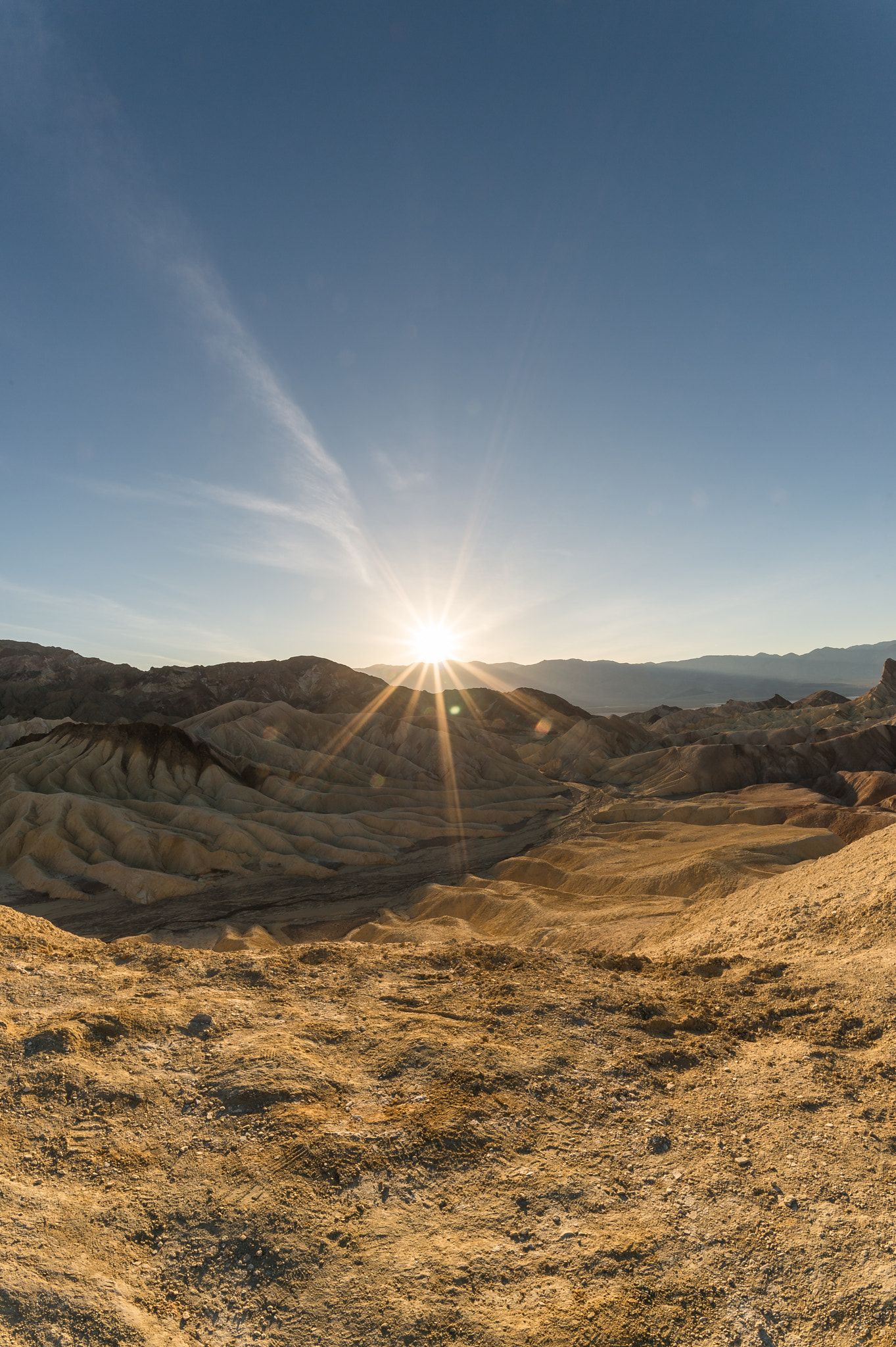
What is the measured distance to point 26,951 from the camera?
32.8 ft

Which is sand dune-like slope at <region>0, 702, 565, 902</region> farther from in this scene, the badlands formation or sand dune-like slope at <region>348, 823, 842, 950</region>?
the badlands formation

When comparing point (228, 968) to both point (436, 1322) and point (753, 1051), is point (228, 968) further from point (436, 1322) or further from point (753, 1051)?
point (753, 1051)

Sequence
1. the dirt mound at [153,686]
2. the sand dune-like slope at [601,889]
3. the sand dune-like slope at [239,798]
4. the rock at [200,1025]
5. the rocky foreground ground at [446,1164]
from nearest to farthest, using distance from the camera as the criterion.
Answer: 1. the rocky foreground ground at [446,1164]
2. the rock at [200,1025]
3. the sand dune-like slope at [601,889]
4. the sand dune-like slope at [239,798]
5. the dirt mound at [153,686]

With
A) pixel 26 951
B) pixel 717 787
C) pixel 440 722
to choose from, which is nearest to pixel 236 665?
pixel 440 722

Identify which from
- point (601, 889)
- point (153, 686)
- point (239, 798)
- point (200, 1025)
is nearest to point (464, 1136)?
point (200, 1025)

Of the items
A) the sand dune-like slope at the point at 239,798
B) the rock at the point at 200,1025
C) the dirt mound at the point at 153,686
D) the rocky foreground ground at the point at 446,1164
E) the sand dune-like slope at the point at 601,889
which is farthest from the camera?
the dirt mound at the point at 153,686

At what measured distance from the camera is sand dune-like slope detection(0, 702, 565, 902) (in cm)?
4678

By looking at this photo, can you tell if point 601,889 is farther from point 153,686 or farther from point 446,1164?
point 153,686

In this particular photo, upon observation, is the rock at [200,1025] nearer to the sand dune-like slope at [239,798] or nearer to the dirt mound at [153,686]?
the sand dune-like slope at [239,798]

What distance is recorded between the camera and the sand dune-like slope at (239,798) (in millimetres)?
46781

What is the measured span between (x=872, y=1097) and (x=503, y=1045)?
3982 mm

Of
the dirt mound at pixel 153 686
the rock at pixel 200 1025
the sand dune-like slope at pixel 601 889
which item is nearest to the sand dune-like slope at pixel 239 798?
the sand dune-like slope at pixel 601 889

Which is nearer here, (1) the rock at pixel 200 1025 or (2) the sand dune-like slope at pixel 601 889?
(1) the rock at pixel 200 1025

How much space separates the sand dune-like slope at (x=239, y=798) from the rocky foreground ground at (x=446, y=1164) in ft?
138
